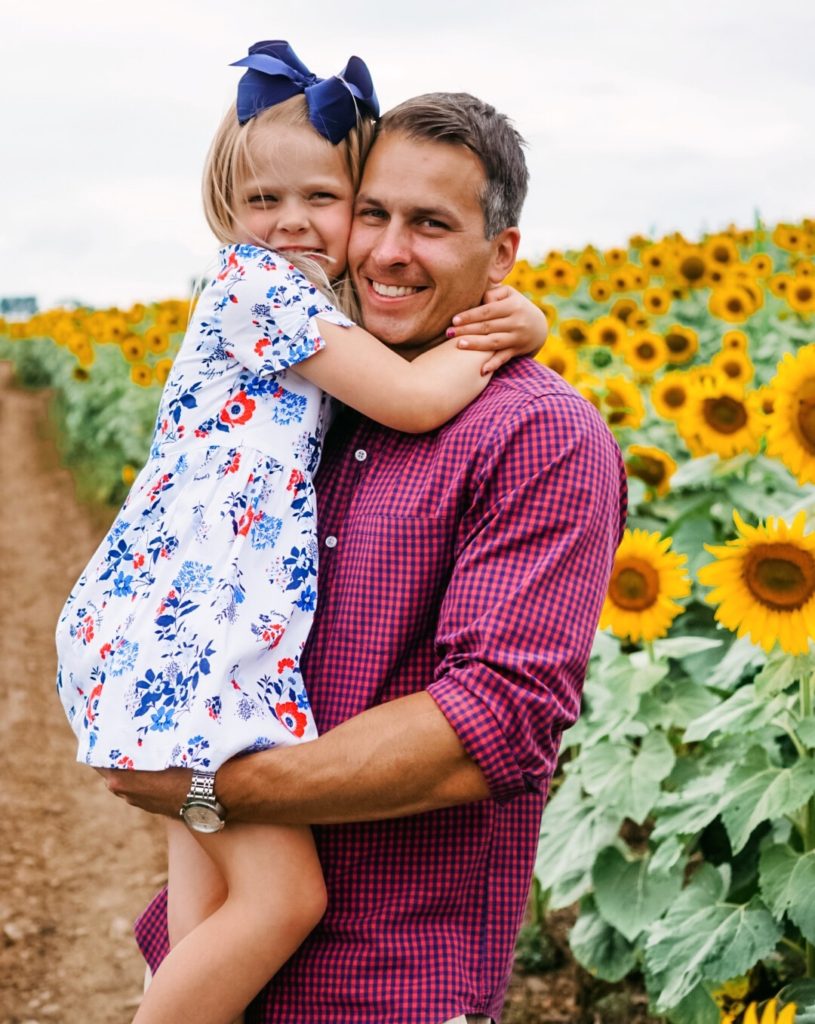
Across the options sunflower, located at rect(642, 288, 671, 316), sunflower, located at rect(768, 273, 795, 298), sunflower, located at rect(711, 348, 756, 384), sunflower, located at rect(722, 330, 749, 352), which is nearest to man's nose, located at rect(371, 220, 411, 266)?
sunflower, located at rect(711, 348, 756, 384)

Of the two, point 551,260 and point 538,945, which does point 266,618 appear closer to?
point 538,945

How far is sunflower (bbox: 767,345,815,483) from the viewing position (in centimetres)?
304

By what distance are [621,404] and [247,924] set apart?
3.24 meters

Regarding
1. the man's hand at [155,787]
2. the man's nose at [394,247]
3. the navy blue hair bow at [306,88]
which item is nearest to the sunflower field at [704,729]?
the man's hand at [155,787]

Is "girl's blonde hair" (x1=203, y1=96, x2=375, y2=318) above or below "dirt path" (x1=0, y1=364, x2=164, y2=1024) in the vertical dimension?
above

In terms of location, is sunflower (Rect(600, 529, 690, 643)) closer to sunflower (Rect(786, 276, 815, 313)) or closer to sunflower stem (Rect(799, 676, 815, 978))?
sunflower stem (Rect(799, 676, 815, 978))

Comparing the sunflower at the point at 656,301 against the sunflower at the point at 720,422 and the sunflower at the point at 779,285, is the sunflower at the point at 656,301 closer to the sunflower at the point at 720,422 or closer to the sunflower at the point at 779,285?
the sunflower at the point at 779,285

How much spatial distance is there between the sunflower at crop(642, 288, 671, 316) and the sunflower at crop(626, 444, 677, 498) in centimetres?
410

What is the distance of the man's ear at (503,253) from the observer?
230 centimetres

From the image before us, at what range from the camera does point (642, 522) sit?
4.84 meters

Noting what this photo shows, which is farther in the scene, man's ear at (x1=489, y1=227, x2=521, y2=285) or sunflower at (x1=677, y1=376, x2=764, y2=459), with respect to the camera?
sunflower at (x1=677, y1=376, x2=764, y2=459)

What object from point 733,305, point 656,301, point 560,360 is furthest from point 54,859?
point 656,301

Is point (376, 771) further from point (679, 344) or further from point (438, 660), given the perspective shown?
point (679, 344)

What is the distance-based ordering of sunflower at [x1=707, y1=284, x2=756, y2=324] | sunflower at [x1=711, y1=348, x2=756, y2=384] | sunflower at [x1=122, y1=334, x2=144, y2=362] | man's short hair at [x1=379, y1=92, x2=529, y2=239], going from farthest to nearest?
1. sunflower at [x1=122, y1=334, x2=144, y2=362]
2. sunflower at [x1=707, y1=284, x2=756, y2=324]
3. sunflower at [x1=711, y1=348, x2=756, y2=384]
4. man's short hair at [x1=379, y1=92, x2=529, y2=239]
